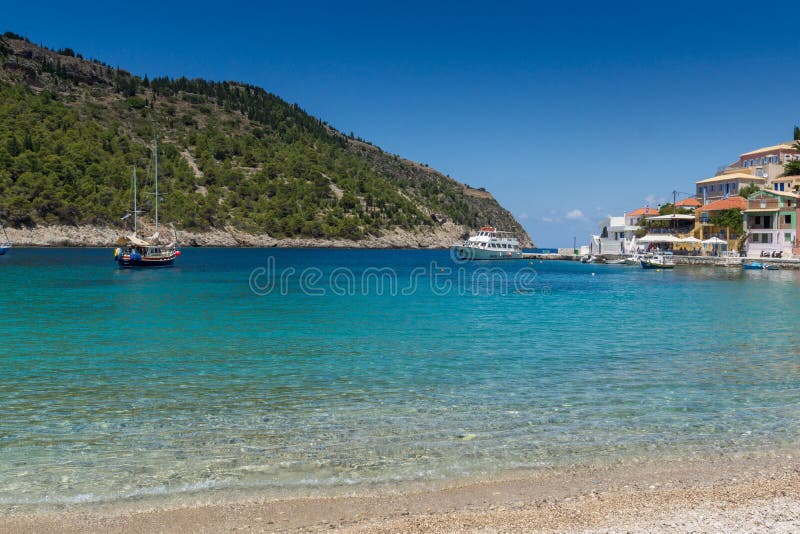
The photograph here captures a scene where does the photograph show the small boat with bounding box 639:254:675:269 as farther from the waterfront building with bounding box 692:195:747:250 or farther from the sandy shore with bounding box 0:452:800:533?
the sandy shore with bounding box 0:452:800:533

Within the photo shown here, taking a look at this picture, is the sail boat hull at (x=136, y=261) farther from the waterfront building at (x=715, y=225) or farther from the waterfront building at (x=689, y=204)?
the waterfront building at (x=689, y=204)

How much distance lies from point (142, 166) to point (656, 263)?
12586cm

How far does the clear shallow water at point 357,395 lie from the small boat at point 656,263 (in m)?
51.1

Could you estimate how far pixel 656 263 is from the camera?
8000 centimetres

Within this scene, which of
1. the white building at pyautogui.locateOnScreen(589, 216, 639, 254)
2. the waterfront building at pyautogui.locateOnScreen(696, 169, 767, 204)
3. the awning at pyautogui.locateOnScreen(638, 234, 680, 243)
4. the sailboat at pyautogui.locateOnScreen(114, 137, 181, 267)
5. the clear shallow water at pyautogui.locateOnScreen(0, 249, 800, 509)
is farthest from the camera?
the white building at pyautogui.locateOnScreen(589, 216, 639, 254)

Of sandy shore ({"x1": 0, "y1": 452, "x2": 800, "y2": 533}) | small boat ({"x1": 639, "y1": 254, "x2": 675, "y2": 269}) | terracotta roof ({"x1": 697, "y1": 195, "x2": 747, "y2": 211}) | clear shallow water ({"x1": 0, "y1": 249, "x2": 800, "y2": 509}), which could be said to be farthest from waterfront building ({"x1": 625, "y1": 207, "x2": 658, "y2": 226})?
sandy shore ({"x1": 0, "y1": 452, "x2": 800, "y2": 533})

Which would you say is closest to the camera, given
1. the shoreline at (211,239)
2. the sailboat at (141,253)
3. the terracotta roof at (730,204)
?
the sailboat at (141,253)

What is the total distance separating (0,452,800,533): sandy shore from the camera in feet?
21.8

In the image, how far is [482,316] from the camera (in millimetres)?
30562

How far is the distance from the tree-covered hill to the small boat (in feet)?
337

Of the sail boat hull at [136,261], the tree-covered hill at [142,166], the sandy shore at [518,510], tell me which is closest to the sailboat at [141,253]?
the sail boat hull at [136,261]

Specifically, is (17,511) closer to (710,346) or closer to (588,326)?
(710,346)

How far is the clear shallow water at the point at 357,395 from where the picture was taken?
880cm

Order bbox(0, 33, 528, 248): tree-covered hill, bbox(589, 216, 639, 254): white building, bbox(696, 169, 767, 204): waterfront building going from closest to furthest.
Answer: bbox(696, 169, 767, 204): waterfront building < bbox(589, 216, 639, 254): white building < bbox(0, 33, 528, 248): tree-covered hill
